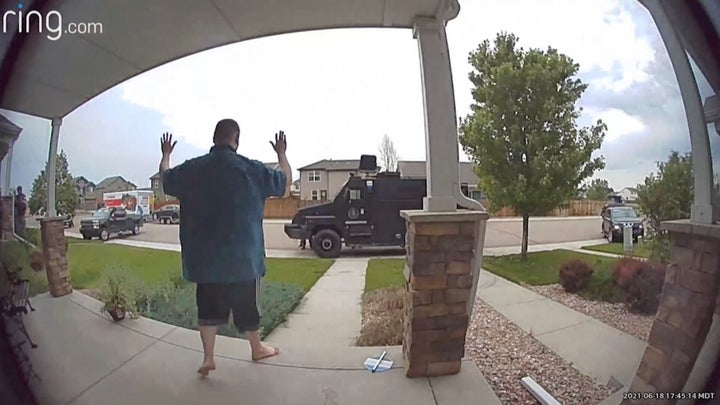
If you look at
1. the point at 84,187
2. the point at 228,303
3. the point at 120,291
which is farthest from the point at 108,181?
the point at 228,303

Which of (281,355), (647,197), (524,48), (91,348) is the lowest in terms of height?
(281,355)

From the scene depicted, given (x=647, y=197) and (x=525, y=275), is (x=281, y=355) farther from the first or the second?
(x=647, y=197)

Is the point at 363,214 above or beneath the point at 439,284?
above

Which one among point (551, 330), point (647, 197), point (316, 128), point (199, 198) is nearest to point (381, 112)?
point (316, 128)

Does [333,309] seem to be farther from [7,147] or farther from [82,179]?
[7,147]

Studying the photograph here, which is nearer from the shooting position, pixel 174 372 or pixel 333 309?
pixel 174 372

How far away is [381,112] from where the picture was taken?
123cm

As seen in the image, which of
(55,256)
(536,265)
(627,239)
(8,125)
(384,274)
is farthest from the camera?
(384,274)

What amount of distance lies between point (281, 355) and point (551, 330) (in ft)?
3.63

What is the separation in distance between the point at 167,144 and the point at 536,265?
1462 mm

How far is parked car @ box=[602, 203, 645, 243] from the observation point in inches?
39.9

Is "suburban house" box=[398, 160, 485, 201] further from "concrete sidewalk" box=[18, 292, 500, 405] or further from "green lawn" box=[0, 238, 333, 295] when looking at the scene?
"concrete sidewalk" box=[18, 292, 500, 405]

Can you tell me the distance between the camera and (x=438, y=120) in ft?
4.41

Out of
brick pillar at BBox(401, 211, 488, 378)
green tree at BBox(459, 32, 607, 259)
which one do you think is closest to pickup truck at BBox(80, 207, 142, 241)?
brick pillar at BBox(401, 211, 488, 378)
